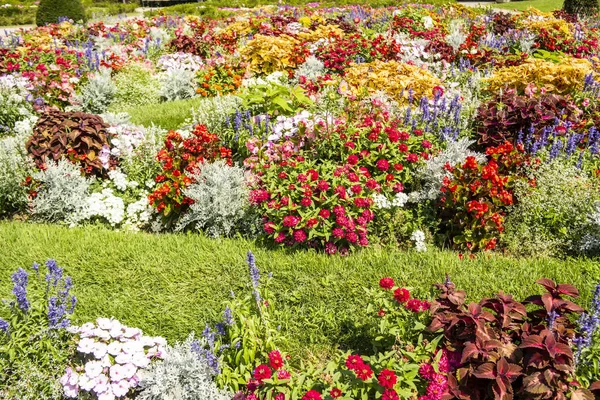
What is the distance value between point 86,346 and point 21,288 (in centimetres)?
60

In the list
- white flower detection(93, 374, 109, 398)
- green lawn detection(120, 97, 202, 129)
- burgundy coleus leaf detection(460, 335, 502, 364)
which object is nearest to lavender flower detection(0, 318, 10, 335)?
white flower detection(93, 374, 109, 398)

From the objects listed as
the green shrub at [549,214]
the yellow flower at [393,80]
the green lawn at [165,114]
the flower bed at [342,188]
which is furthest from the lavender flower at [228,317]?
the green lawn at [165,114]

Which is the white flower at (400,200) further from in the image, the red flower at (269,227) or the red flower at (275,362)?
the red flower at (275,362)

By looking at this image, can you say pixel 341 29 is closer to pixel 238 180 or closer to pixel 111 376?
pixel 238 180

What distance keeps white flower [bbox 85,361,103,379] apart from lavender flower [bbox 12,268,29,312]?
0.65 metres

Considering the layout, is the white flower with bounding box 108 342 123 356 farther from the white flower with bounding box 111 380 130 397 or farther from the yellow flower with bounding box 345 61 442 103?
the yellow flower with bounding box 345 61 442 103

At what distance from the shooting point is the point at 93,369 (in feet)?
9.98

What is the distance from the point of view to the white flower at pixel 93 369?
3018mm

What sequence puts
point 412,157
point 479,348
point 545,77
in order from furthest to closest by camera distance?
1. point 545,77
2. point 412,157
3. point 479,348

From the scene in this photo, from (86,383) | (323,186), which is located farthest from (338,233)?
(86,383)

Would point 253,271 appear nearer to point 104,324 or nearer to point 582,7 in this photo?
point 104,324

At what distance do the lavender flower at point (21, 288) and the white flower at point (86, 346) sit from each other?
493mm

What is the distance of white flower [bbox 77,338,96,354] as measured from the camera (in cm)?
308

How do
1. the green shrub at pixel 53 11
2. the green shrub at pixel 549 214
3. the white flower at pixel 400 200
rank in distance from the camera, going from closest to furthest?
the green shrub at pixel 549 214, the white flower at pixel 400 200, the green shrub at pixel 53 11
